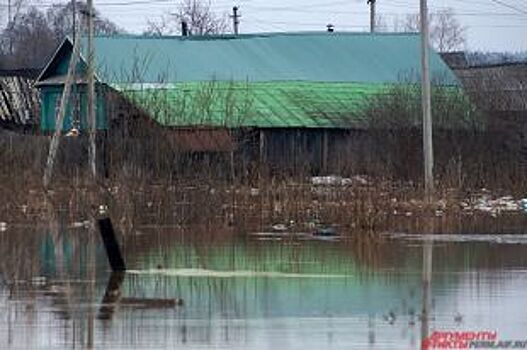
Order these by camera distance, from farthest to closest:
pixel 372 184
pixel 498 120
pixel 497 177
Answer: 1. pixel 498 120
2. pixel 497 177
3. pixel 372 184

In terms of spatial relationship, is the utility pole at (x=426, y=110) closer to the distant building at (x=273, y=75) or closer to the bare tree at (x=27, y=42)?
the distant building at (x=273, y=75)

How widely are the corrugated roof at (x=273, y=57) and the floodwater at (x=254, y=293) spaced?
97.3ft

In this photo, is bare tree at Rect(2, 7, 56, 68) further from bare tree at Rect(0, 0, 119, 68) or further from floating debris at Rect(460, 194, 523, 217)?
floating debris at Rect(460, 194, 523, 217)

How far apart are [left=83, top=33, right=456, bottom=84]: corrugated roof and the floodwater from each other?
2965 centimetres

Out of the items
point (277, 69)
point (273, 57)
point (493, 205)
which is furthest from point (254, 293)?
point (273, 57)

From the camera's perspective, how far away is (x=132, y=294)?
16.6 metres

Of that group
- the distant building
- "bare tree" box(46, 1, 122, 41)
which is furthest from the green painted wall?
"bare tree" box(46, 1, 122, 41)

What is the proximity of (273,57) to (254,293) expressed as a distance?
Answer: 146ft

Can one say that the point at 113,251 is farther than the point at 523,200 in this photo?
No

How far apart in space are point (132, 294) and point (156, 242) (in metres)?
8.17

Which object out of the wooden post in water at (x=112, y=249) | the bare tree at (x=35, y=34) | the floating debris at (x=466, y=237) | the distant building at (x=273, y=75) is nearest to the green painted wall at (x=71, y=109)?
the distant building at (x=273, y=75)

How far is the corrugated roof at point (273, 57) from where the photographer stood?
185 ft

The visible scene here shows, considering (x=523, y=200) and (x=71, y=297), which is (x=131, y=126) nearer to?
(x=523, y=200)

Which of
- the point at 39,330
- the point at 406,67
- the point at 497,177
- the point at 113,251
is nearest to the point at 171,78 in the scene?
the point at 406,67
